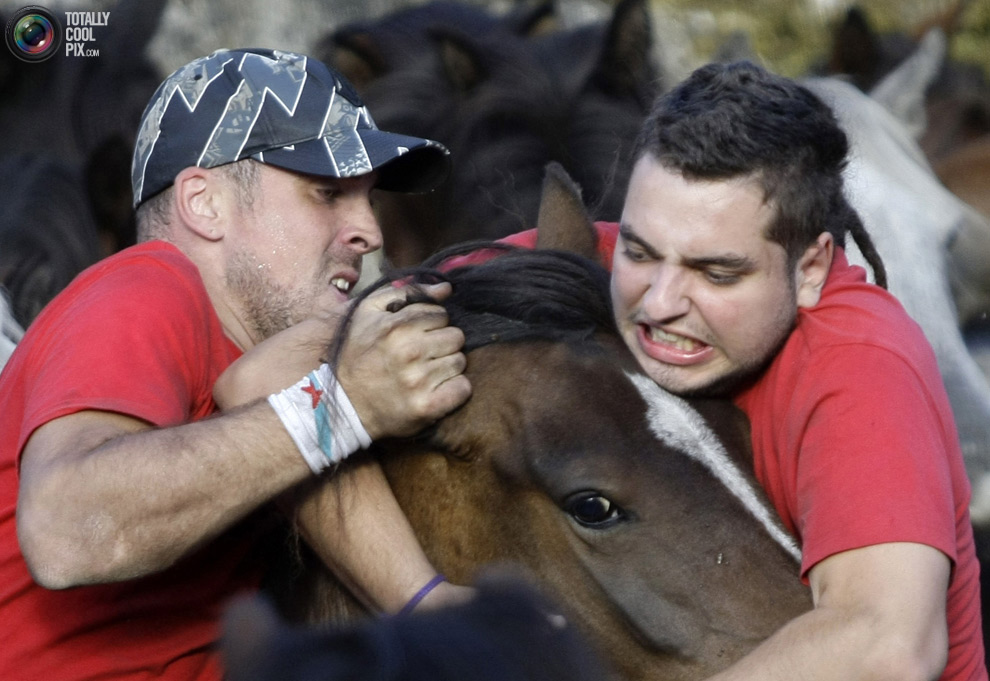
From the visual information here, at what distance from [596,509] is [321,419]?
0.52m

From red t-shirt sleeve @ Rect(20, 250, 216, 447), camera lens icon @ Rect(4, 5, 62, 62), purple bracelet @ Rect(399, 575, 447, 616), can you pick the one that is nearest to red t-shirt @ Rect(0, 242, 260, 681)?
red t-shirt sleeve @ Rect(20, 250, 216, 447)

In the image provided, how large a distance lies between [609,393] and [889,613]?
63 centimetres

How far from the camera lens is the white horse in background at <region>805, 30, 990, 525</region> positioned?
4227mm

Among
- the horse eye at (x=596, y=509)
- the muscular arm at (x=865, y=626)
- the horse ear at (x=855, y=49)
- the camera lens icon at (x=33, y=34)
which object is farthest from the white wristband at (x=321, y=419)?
the horse ear at (x=855, y=49)

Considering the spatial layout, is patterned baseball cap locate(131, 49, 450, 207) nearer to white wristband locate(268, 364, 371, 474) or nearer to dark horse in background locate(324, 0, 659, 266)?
white wristband locate(268, 364, 371, 474)

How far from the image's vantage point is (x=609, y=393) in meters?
2.34

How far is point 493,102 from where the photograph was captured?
15.2 feet

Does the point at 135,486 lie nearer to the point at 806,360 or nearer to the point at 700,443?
the point at 700,443

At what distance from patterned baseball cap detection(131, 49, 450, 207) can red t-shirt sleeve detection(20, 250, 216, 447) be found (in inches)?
15.3

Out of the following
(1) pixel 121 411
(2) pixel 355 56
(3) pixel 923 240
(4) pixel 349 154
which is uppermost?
(4) pixel 349 154

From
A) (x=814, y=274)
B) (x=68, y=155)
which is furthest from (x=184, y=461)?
(x=68, y=155)

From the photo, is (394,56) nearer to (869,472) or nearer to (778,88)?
(778,88)

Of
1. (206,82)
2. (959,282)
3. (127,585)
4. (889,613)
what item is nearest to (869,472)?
(889,613)

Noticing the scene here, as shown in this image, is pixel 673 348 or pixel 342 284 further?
pixel 342 284
